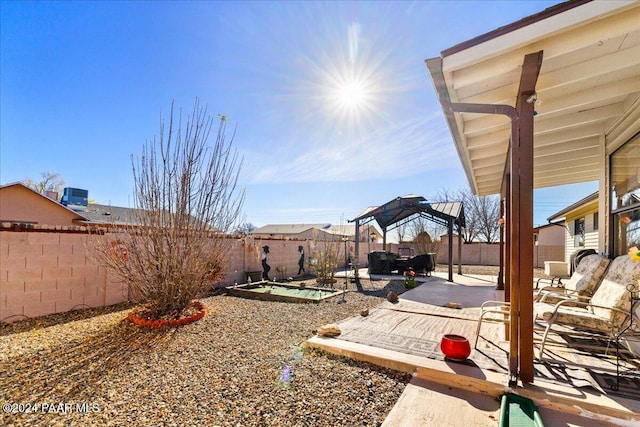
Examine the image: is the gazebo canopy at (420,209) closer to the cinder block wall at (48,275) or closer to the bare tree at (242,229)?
the bare tree at (242,229)

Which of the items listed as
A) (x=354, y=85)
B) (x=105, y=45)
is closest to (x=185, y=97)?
(x=105, y=45)

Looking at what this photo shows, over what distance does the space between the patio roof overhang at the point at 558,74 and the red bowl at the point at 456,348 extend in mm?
2403

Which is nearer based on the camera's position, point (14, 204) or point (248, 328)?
point (248, 328)

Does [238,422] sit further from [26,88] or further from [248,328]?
[26,88]

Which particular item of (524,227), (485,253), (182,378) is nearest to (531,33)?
(524,227)

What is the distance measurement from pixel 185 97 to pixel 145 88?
304 cm

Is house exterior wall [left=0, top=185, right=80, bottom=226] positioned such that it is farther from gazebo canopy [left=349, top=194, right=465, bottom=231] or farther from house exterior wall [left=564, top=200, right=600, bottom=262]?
house exterior wall [left=564, top=200, right=600, bottom=262]

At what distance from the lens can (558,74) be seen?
9.64 feet

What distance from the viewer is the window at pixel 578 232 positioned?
432 inches

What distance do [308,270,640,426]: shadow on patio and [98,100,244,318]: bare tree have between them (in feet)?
8.16

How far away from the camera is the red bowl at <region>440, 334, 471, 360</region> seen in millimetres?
2816

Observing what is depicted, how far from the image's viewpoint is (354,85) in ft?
20.2

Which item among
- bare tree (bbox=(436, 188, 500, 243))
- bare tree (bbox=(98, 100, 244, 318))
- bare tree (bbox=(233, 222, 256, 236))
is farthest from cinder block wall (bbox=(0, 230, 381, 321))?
bare tree (bbox=(436, 188, 500, 243))

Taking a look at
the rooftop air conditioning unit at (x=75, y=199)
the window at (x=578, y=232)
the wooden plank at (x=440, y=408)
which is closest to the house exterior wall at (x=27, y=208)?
the rooftop air conditioning unit at (x=75, y=199)
